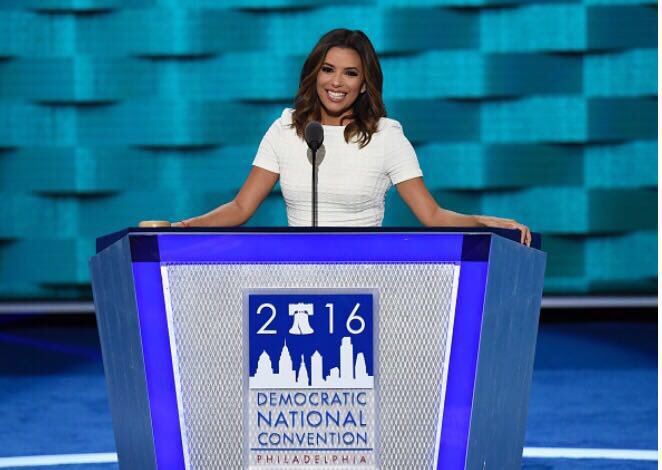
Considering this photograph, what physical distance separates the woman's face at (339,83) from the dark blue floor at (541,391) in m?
1.07

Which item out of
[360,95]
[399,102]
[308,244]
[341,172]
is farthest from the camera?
[399,102]

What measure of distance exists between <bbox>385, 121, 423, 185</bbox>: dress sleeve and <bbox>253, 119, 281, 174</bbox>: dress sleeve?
0.21 meters

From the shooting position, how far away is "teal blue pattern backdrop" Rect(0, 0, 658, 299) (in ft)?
18.9

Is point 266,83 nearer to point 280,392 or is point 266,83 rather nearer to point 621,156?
point 621,156

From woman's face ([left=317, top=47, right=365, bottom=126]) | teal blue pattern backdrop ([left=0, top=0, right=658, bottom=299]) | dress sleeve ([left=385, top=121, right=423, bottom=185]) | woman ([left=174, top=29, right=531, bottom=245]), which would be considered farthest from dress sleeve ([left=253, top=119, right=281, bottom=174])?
teal blue pattern backdrop ([left=0, top=0, right=658, bottom=299])

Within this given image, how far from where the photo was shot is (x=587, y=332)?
223 inches

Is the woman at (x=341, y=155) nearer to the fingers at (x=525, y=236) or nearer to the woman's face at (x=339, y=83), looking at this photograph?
the woman's face at (x=339, y=83)

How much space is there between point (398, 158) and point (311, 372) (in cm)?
69

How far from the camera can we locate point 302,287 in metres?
1.98

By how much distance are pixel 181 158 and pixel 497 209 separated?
1351 mm

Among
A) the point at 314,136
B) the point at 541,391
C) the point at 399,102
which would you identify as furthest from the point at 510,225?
the point at 399,102

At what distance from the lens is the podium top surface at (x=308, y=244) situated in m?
1.98

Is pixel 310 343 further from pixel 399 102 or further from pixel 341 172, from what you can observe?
pixel 399 102

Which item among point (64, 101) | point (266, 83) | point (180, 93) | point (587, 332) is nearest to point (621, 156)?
point (587, 332)
